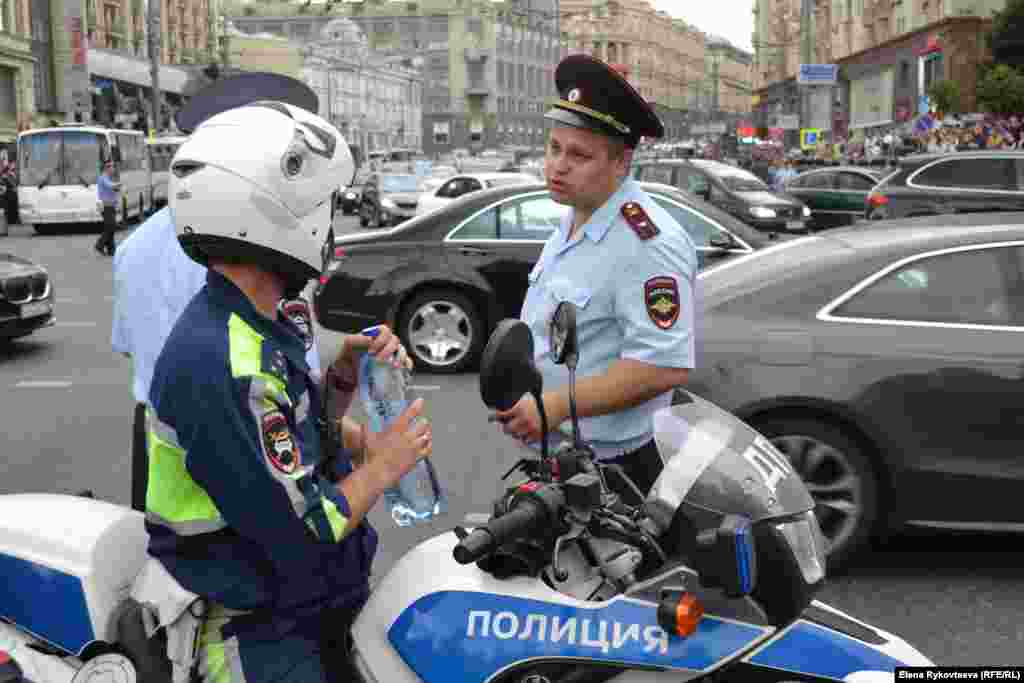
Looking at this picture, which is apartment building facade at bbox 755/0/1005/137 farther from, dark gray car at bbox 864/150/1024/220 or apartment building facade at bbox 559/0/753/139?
dark gray car at bbox 864/150/1024/220

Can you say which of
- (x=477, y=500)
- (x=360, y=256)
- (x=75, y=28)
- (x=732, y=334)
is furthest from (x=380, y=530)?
(x=75, y=28)

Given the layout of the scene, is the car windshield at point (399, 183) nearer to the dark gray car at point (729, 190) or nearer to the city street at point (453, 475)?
the dark gray car at point (729, 190)

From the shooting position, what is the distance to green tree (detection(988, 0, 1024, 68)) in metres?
46.4

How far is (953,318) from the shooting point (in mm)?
5430

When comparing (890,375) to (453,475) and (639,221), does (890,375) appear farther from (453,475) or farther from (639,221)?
(453,475)

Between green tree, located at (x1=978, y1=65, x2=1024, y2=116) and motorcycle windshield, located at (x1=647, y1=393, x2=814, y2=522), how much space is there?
134 ft

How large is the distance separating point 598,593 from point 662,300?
972mm

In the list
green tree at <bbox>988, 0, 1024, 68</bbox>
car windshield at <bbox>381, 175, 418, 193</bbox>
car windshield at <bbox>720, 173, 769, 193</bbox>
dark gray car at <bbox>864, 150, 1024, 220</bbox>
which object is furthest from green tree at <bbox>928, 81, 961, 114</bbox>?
dark gray car at <bbox>864, 150, 1024, 220</bbox>

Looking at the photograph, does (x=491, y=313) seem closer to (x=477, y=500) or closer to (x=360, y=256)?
(x=360, y=256)

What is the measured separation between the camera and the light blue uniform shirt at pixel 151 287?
351 cm

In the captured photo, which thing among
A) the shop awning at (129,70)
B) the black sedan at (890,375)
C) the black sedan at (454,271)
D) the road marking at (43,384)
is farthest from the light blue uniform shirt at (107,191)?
the shop awning at (129,70)

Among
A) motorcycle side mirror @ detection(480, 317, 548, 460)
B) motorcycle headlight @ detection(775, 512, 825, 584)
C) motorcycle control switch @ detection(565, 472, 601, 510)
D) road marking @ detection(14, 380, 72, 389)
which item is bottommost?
road marking @ detection(14, 380, 72, 389)

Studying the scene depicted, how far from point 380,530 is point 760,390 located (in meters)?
2.00

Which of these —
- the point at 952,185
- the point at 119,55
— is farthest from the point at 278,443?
the point at 119,55
